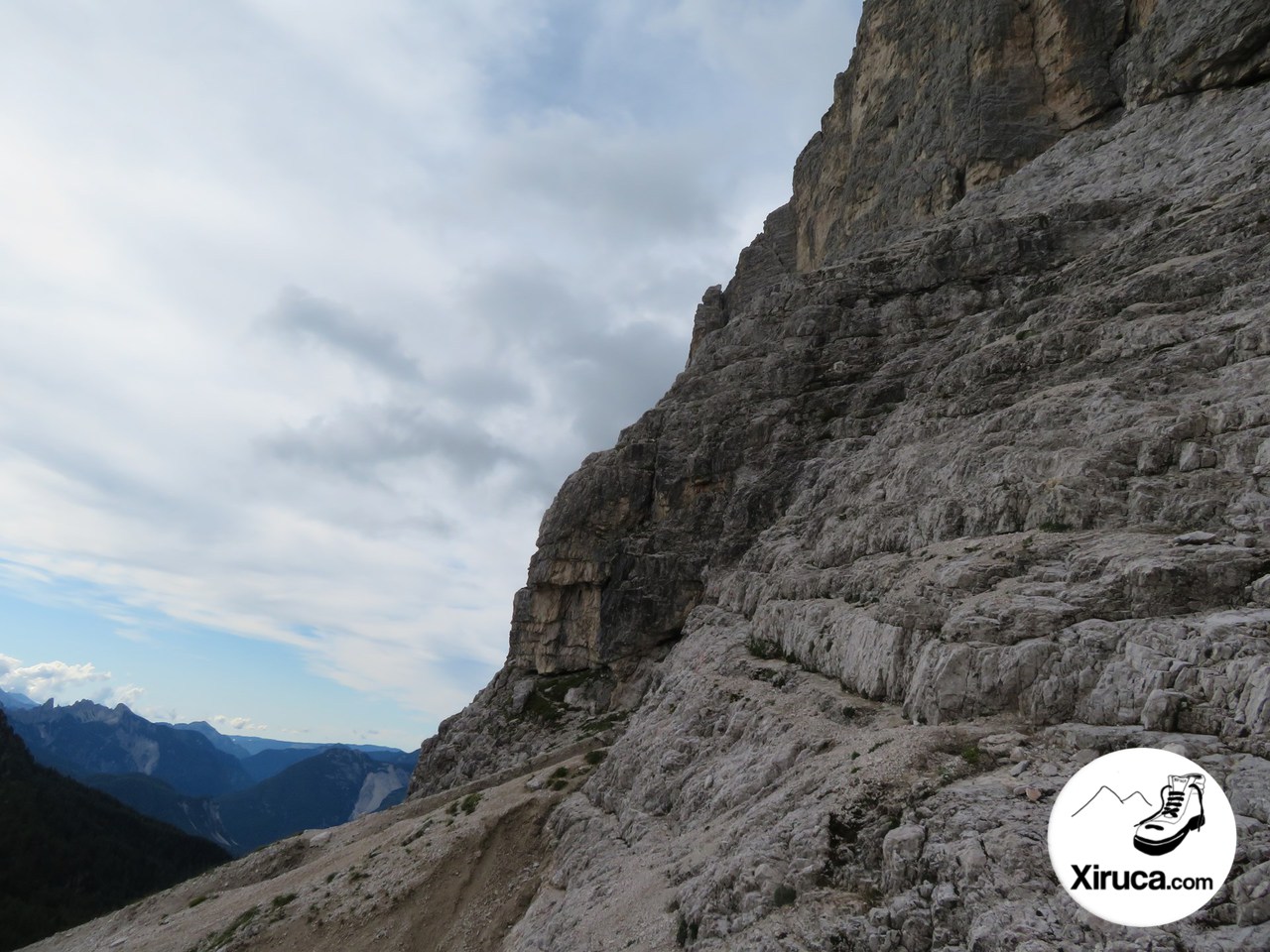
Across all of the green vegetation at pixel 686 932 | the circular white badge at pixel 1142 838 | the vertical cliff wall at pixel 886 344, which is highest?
the vertical cliff wall at pixel 886 344

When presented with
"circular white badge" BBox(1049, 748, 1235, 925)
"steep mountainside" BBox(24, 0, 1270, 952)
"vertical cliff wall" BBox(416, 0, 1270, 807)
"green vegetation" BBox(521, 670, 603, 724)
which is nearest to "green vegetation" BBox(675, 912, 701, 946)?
"steep mountainside" BBox(24, 0, 1270, 952)

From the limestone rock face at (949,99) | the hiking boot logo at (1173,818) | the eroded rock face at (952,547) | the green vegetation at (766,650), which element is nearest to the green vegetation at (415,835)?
the eroded rock face at (952,547)

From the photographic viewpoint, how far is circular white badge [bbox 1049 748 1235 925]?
396 inches

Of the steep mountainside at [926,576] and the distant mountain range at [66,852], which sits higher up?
the steep mountainside at [926,576]

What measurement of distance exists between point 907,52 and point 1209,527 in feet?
247

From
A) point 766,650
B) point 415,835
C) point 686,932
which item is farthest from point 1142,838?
point 415,835

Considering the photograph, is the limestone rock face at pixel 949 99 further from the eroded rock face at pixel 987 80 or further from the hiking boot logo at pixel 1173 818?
the hiking boot logo at pixel 1173 818

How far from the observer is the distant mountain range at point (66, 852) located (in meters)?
98.1

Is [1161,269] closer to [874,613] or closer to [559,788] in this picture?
[874,613]

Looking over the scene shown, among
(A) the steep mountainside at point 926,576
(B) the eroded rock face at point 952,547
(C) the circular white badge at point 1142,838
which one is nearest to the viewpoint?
(C) the circular white badge at point 1142,838

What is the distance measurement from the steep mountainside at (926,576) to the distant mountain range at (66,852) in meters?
62.0

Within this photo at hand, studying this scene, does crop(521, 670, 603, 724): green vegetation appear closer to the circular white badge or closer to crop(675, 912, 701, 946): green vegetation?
crop(675, 912, 701, 946): green vegetation

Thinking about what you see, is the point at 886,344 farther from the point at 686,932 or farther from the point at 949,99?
the point at 686,932

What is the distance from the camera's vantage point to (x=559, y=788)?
3828cm
